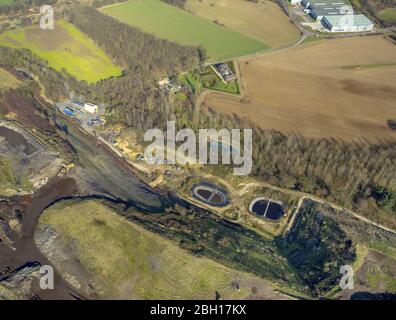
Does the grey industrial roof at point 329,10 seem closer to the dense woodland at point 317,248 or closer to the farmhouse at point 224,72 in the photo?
the farmhouse at point 224,72

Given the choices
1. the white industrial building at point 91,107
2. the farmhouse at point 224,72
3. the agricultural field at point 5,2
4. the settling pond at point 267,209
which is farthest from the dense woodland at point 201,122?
the agricultural field at point 5,2

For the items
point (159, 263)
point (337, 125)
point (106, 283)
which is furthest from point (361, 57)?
point (106, 283)

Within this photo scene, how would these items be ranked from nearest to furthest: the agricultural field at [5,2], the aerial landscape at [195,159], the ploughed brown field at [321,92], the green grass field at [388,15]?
1. the aerial landscape at [195,159]
2. the ploughed brown field at [321,92]
3. the green grass field at [388,15]
4. the agricultural field at [5,2]

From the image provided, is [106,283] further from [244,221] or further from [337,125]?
[337,125]

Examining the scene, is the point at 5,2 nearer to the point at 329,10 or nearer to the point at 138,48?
the point at 138,48

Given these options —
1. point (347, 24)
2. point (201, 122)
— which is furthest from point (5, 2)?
point (347, 24)

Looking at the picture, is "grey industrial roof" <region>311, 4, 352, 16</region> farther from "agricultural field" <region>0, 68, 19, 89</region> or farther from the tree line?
"agricultural field" <region>0, 68, 19, 89</region>

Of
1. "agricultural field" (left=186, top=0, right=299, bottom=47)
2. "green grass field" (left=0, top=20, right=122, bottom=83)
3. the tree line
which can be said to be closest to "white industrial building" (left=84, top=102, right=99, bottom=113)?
"green grass field" (left=0, top=20, right=122, bottom=83)
